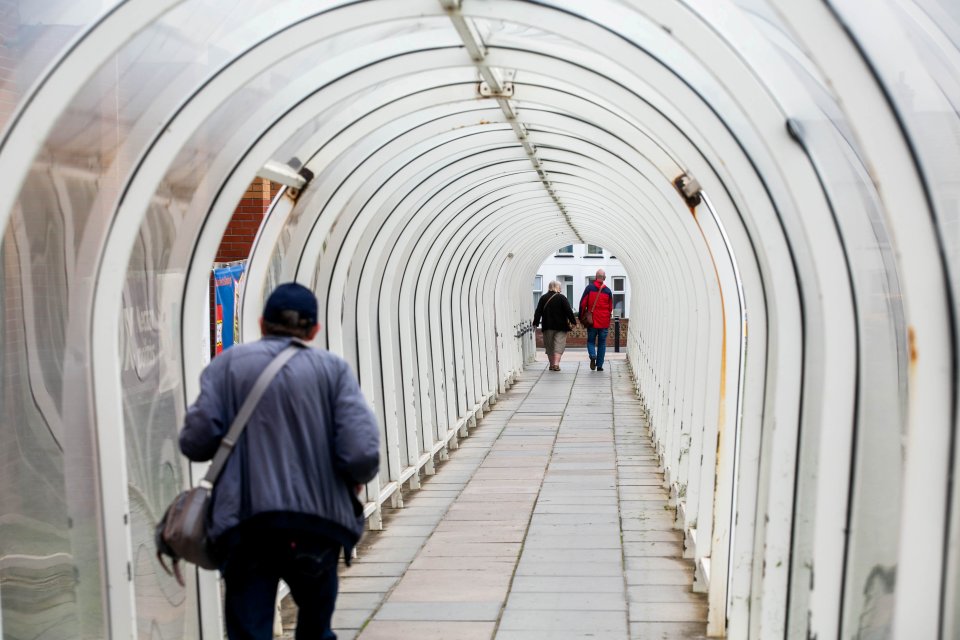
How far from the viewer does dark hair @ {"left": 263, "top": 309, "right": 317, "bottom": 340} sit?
4062 mm

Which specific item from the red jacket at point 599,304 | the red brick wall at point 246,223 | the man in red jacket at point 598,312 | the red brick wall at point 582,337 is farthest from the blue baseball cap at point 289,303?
the red brick wall at point 582,337

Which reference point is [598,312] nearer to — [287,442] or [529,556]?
[529,556]

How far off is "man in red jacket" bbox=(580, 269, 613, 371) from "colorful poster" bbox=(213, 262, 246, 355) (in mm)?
15315

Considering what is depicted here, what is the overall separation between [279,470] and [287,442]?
0.09 m

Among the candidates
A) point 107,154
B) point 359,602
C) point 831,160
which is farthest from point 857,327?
point 359,602

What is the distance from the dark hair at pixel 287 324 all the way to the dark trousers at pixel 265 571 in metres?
0.69

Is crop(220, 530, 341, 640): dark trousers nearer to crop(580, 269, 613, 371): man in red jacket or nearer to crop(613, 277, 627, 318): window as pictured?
crop(580, 269, 613, 371): man in red jacket

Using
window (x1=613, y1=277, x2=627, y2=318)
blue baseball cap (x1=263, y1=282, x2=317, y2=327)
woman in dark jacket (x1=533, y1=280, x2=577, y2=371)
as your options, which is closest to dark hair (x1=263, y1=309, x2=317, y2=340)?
blue baseball cap (x1=263, y1=282, x2=317, y2=327)

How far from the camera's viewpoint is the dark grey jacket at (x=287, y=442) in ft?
12.6

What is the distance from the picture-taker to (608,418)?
1538cm

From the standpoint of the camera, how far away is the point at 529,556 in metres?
7.57

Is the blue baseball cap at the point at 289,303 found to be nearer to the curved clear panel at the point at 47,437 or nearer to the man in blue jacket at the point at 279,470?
the man in blue jacket at the point at 279,470

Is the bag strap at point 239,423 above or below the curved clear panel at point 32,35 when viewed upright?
below

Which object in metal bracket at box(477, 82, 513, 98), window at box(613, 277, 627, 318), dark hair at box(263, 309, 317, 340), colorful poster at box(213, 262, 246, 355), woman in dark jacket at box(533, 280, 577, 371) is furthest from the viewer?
window at box(613, 277, 627, 318)
